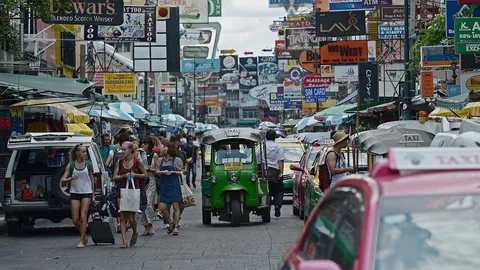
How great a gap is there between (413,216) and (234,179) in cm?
1362

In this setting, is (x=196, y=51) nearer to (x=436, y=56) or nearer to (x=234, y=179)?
(x=436, y=56)

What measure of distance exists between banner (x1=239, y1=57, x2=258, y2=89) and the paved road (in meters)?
118

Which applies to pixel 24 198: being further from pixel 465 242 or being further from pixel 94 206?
pixel 465 242

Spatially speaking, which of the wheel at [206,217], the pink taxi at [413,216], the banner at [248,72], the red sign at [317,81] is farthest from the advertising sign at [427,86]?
the banner at [248,72]

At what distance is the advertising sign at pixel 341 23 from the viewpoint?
3481 cm

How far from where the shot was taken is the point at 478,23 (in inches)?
803

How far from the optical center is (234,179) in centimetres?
1809

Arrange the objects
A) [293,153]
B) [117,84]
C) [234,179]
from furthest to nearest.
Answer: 1. [117,84]
2. [293,153]
3. [234,179]

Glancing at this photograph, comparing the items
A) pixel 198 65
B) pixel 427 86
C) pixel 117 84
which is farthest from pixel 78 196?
pixel 198 65

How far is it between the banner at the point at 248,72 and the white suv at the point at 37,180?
11848 centimetres

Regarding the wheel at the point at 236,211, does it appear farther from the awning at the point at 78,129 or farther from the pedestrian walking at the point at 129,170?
the awning at the point at 78,129

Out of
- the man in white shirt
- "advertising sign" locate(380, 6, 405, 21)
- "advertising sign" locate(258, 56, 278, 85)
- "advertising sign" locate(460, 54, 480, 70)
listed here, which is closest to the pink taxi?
the man in white shirt

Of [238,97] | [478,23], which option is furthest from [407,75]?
[238,97]

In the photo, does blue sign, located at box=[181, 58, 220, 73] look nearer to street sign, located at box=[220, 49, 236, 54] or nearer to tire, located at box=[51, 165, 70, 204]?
street sign, located at box=[220, 49, 236, 54]
